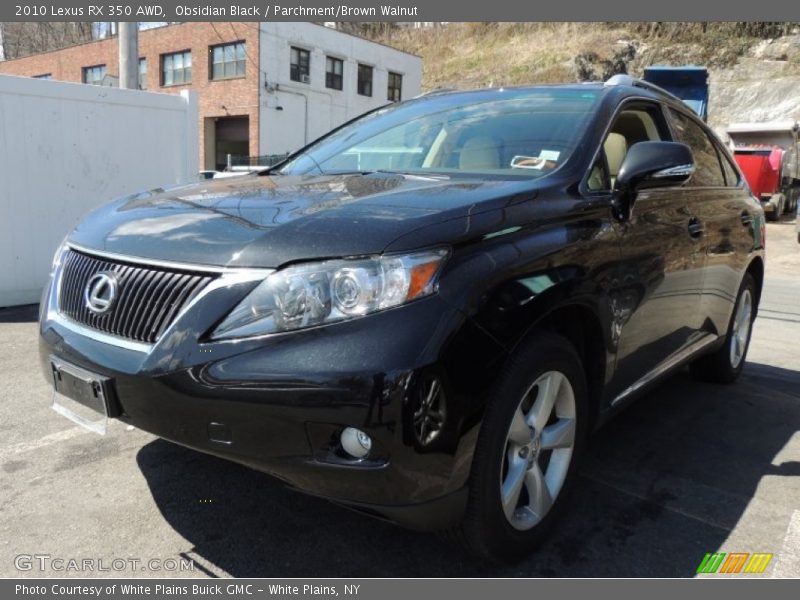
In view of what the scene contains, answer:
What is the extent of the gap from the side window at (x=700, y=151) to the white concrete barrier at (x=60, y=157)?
5789mm

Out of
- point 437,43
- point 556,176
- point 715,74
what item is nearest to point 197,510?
point 556,176

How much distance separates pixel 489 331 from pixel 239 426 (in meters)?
0.78

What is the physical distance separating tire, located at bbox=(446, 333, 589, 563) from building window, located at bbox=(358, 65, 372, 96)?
32717 mm

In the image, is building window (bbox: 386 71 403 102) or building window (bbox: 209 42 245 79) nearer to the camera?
building window (bbox: 209 42 245 79)

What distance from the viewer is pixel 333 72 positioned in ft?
105

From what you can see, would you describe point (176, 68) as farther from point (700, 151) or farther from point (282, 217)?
point (282, 217)

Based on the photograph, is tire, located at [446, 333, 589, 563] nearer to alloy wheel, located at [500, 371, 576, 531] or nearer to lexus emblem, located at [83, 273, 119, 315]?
alloy wheel, located at [500, 371, 576, 531]

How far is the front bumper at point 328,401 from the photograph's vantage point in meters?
1.83

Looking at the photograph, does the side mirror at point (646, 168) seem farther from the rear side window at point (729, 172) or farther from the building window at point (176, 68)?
the building window at point (176, 68)

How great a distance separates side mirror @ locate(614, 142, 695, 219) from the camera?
2.77m

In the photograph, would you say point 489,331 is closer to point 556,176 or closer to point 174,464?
point 556,176

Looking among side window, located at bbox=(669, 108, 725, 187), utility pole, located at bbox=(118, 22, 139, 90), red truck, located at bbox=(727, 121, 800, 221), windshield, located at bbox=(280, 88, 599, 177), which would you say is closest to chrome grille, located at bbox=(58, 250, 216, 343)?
windshield, located at bbox=(280, 88, 599, 177)

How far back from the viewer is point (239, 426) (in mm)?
1915

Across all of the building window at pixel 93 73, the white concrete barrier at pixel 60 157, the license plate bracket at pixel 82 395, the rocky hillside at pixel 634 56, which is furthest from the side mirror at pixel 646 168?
the building window at pixel 93 73
